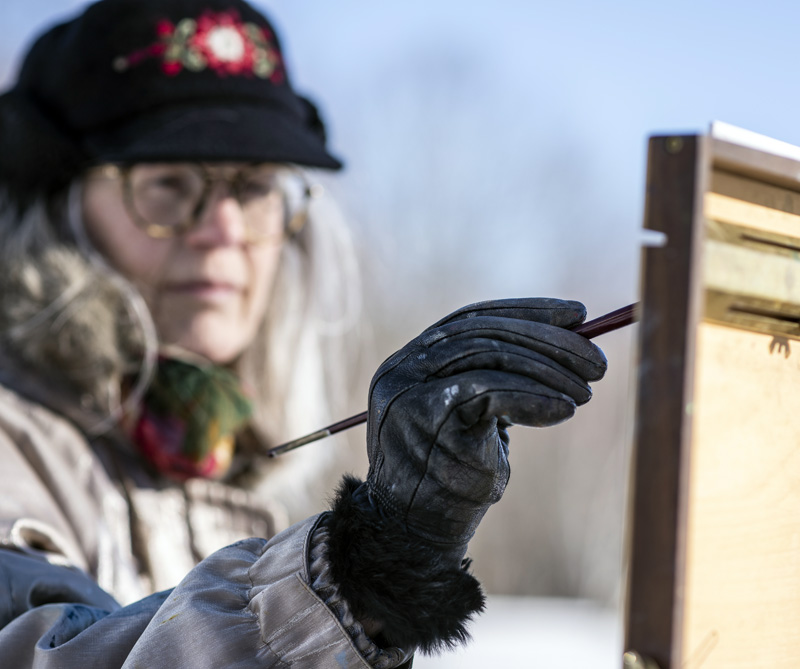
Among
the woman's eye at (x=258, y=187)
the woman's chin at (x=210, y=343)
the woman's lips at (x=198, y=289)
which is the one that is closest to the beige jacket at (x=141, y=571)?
the woman's chin at (x=210, y=343)

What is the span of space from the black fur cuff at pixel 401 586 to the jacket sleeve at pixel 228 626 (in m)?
0.03

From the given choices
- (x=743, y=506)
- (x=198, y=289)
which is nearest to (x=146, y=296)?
(x=198, y=289)

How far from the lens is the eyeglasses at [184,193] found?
217 cm

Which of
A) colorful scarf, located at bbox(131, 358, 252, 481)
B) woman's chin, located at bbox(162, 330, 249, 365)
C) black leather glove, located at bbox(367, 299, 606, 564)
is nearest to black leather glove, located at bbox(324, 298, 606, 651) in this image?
black leather glove, located at bbox(367, 299, 606, 564)

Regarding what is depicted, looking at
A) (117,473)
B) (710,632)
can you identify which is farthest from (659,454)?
(117,473)

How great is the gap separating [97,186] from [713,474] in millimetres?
1801

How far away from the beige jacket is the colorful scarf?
0.06 m

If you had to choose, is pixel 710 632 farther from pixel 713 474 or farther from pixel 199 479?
pixel 199 479

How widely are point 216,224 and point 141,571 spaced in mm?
864

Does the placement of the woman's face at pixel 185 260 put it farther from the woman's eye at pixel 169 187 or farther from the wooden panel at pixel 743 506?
the wooden panel at pixel 743 506

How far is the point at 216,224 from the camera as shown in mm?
2219

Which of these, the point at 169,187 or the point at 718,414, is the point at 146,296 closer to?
the point at 169,187

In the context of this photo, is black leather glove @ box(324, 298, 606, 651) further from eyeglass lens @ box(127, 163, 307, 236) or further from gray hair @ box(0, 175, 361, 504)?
eyeglass lens @ box(127, 163, 307, 236)

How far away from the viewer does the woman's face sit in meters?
2.19
